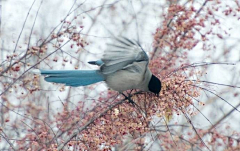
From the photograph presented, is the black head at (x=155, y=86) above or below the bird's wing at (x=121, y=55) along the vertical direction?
below

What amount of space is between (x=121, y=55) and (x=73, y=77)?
0.49 meters

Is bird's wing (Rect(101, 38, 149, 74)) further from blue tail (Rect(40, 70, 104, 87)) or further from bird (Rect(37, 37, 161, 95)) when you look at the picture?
blue tail (Rect(40, 70, 104, 87))

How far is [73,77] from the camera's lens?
4293 mm

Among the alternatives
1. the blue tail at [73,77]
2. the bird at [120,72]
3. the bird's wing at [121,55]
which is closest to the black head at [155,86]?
the bird at [120,72]

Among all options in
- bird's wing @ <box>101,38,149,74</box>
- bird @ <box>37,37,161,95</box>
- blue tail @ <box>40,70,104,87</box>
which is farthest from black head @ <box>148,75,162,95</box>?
blue tail @ <box>40,70,104,87</box>

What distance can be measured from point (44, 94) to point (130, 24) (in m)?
1.50

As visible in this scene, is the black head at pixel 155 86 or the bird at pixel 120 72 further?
the bird at pixel 120 72

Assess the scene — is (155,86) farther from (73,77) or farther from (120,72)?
(73,77)

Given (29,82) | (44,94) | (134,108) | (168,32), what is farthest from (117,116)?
(44,94)

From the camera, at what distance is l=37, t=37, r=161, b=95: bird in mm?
4082

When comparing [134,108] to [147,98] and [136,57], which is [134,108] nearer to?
[147,98]

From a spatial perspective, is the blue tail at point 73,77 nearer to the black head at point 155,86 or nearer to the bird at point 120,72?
the bird at point 120,72

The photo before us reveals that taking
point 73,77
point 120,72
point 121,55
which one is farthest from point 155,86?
point 73,77

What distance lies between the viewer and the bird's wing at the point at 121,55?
4.07m
